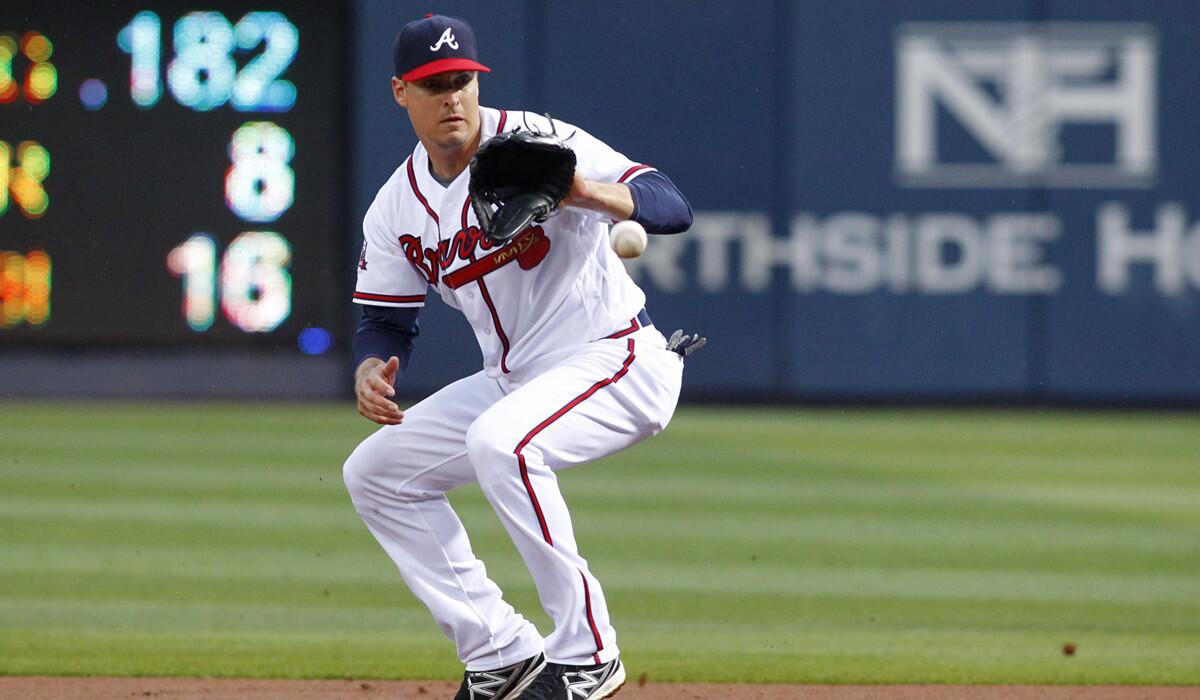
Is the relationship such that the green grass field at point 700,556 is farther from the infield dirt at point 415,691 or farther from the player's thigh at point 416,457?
the player's thigh at point 416,457

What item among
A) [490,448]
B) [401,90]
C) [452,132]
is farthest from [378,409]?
[401,90]

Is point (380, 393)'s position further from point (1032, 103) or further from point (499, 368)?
point (1032, 103)

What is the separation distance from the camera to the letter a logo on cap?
4316 millimetres

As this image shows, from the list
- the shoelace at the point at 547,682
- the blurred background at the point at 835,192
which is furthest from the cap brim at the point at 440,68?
the blurred background at the point at 835,192

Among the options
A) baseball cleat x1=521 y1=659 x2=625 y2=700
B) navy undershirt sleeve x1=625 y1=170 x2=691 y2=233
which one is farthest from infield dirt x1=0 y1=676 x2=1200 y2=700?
navy undershirt sleeve x1=625 y1=170 x2=691 y2=233

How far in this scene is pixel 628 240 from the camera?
150 inches

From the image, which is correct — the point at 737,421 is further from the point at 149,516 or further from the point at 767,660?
the point at 767,660

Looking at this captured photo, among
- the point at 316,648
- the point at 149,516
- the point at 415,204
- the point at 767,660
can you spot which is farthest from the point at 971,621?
the point at 149,516

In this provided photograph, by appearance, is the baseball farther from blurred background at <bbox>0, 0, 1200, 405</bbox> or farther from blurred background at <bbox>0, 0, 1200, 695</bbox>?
blurred background at <bbox>0, 0, 1200, 405</bbox>

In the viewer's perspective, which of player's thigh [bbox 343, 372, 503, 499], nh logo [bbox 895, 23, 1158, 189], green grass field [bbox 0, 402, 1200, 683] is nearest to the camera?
player's thigh [bbox 343, 372, 503, 499]

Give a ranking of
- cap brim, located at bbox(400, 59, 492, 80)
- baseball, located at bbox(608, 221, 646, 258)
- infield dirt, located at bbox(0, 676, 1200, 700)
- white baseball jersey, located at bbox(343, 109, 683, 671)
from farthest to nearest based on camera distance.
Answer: infield dirt, located at bbox(0, 676, 1200, 700) < white baseball jersey, located at bbox(343, 109, 683, 671) < cap brim, located at bbox(400, 59, 492, 80) < baseball, located at bbox(608, 221, 646, 258)

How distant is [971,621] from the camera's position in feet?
20.1

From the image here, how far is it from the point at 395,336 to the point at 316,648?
51.7 inches

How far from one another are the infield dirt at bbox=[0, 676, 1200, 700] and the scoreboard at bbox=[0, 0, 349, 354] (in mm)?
7673
